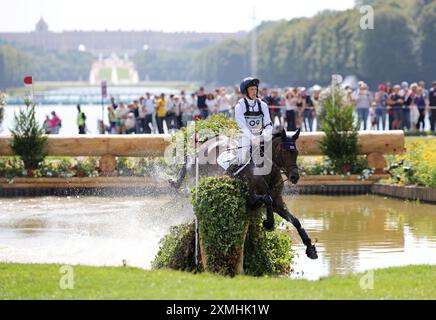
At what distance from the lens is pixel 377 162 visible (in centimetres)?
2683

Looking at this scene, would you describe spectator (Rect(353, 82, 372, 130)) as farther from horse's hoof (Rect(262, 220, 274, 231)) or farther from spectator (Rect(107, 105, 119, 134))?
horse's hoof (Rect(262, 220, 274, 231))

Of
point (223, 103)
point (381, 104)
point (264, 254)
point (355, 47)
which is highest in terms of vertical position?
point (355, 47)

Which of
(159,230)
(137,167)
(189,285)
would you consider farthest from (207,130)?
(137,167)

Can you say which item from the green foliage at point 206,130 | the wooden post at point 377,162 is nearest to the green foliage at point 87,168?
the wooden post at point 377,162

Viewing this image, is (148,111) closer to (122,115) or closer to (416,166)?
(122,115)

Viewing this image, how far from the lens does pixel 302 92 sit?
127 feet

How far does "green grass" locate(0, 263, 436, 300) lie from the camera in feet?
37.4

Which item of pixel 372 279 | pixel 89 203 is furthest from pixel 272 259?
pixel 89 203

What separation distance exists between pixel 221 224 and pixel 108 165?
538 inches

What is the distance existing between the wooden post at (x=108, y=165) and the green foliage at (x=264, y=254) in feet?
40.8

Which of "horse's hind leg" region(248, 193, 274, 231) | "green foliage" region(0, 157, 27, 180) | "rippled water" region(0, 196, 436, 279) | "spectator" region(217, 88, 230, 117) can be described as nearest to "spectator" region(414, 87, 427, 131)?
"spectator" region(217, 88, 230, 117)

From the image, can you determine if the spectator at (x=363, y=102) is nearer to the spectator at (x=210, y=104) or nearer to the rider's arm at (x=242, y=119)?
the spectator at (x=210, y=104)

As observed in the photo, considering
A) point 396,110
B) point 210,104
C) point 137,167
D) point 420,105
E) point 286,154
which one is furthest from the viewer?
point 210,104

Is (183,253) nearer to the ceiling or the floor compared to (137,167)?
nearer to the floor
